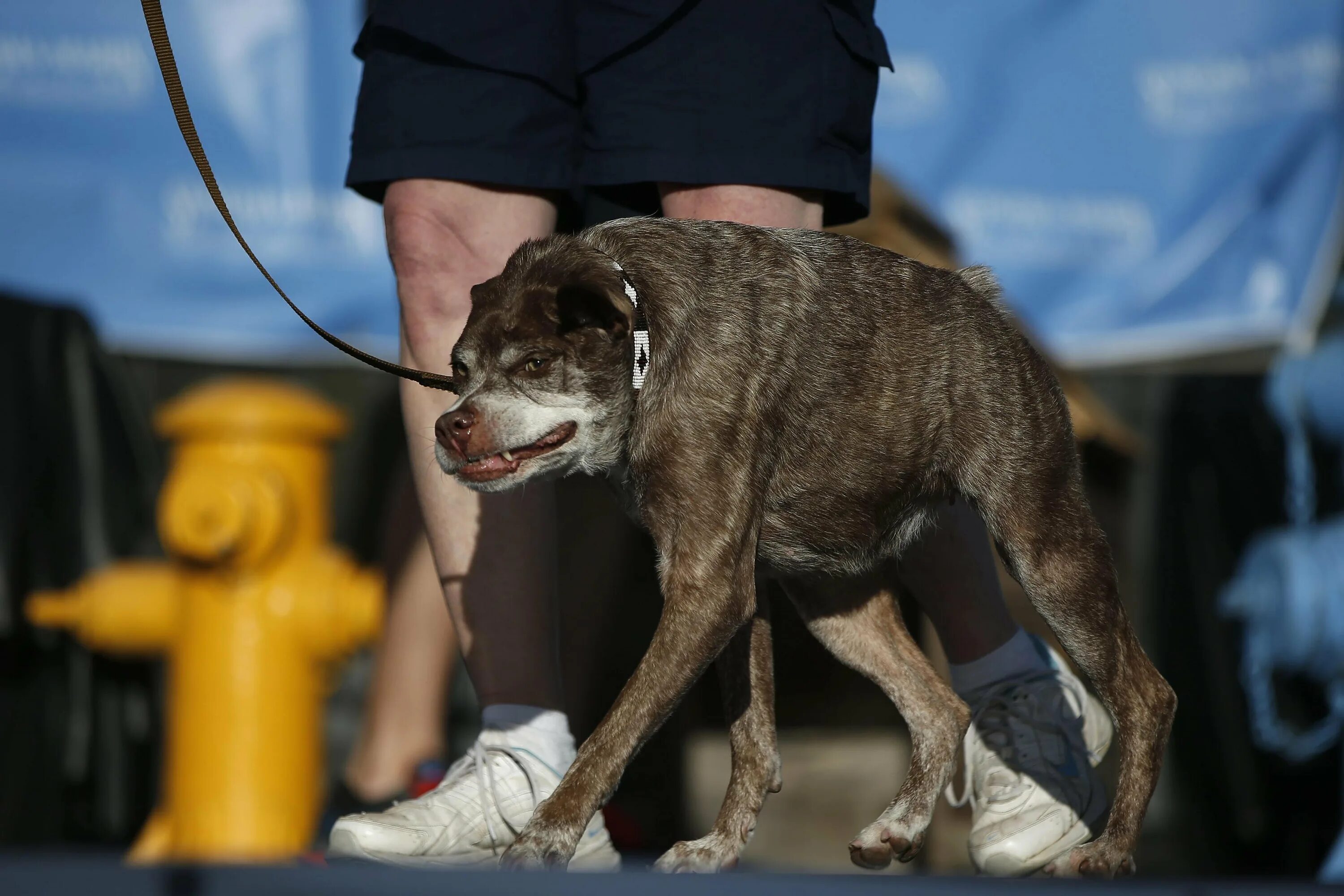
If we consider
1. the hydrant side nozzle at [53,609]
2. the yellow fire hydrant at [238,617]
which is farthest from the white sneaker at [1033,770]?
the hydrant side nozzle at [53,609]

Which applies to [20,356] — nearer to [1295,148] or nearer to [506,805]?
[506,805]

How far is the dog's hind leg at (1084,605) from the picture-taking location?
1.94 metres

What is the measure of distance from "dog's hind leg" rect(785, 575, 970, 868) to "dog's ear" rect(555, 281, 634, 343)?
673mm

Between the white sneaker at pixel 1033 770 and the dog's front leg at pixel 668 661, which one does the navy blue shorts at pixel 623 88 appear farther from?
the white sneaker at pixel 1033 770

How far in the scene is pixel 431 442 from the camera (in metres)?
2.29

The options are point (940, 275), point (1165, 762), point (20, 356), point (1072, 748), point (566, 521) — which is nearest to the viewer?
point (940, 275)

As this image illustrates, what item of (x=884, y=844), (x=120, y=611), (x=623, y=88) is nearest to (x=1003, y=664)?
(x=884, y=844)

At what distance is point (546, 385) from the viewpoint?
6.03 feet

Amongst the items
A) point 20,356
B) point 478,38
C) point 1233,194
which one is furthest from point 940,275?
point 20,356

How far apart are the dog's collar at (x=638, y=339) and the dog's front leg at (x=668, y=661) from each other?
9.0 inches

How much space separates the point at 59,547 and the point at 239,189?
1.21 meters

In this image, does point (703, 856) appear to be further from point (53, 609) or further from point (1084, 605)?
point (53, 609)

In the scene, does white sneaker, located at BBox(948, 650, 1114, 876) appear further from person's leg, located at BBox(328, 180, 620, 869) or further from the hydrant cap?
the hydrant cap

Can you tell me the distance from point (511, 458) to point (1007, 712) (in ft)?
3.40
